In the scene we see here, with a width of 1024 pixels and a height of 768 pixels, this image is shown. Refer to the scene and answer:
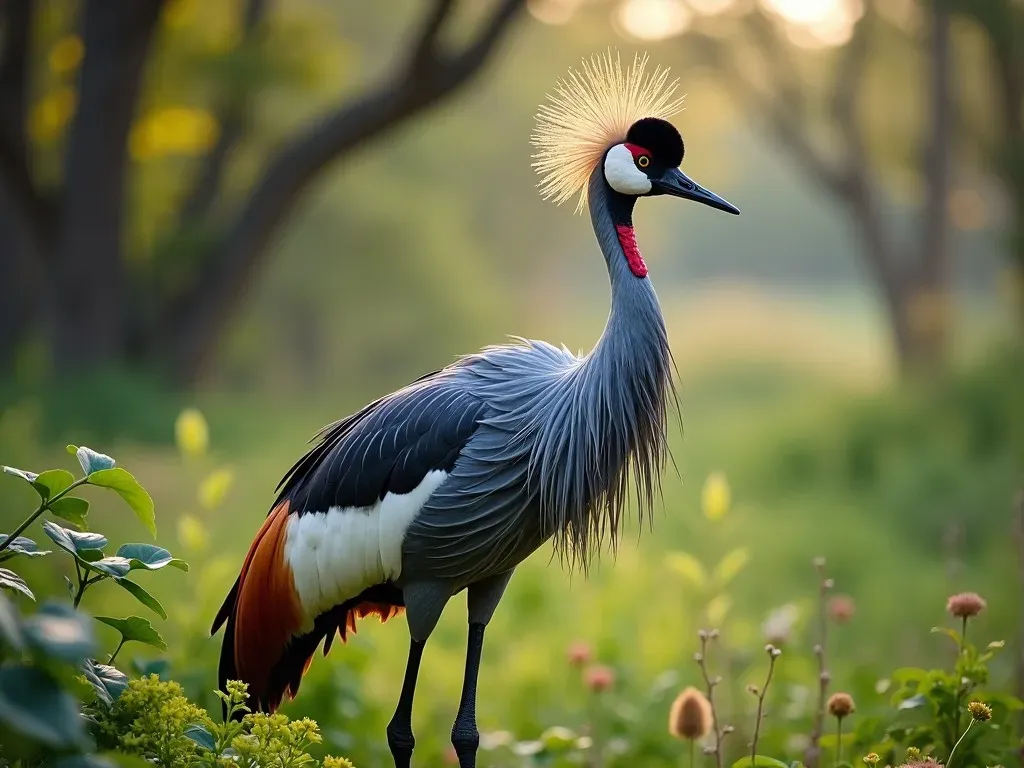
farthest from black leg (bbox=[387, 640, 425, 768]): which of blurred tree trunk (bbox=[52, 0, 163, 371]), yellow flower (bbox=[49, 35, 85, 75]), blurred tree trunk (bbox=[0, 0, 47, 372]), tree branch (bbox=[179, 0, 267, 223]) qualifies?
yellow flower (bbox=[49, 35, 85, 75])

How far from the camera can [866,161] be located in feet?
38.2

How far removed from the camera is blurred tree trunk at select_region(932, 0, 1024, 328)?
8.25 meters

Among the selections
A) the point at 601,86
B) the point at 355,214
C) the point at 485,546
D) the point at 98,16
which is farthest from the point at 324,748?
the point at 355,214

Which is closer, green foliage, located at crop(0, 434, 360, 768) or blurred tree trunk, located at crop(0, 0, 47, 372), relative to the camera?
green foliage, located at crop(0, 434, 360, 768)

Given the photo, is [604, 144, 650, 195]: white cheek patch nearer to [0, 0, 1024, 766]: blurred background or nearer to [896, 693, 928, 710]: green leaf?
[0, 0, 1024, 766]: blurred background

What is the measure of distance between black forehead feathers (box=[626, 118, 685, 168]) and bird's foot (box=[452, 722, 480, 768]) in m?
1.37

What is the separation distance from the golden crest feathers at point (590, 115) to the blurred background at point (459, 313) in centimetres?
103

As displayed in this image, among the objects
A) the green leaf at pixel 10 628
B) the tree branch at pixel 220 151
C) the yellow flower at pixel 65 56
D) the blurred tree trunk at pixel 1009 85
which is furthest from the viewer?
the tree branch at pixel 220 151

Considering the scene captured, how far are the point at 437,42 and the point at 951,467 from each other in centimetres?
416

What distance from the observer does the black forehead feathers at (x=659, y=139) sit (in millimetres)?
2508

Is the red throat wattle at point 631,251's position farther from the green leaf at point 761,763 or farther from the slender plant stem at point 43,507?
the slender plant stem at point 43,507

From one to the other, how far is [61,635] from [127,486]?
660 millimetres

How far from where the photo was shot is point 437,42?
636 cm

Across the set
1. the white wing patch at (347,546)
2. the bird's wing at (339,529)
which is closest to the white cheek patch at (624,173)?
the bird's wing at (339,529)
